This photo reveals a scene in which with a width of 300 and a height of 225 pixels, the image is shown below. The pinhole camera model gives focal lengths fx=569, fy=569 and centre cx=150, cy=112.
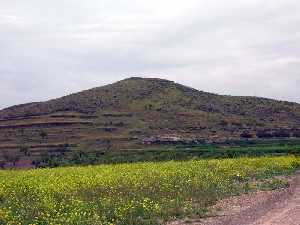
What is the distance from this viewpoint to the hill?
98.8 metres

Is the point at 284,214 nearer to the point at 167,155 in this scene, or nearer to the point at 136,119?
the point at 167,155

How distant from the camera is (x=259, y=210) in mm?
21469

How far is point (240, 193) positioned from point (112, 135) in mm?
78000

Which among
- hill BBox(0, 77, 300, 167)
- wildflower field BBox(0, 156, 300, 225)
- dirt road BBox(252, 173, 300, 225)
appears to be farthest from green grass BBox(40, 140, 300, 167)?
dirt road BBox(252, 173, 300, 225)

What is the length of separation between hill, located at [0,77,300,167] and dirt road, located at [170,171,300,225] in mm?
61586

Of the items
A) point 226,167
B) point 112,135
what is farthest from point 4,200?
point 112,135

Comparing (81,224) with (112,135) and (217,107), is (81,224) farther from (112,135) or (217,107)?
(217,107)

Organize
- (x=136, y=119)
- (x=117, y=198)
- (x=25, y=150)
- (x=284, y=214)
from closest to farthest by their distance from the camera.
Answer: (x=284, y=214), (x=117, y=198), (x=25, y=150), (x=136, y=119)

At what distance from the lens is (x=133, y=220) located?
17719 millimetres

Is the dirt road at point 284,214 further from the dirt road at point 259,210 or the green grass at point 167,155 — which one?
the green grass at point 167,155

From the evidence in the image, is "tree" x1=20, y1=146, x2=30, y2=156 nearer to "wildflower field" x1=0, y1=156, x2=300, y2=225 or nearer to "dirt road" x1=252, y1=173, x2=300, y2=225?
"wildflower field" x1=0, y1=156, x2=300, y2=225

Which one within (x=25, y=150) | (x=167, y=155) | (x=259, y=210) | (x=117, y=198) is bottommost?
(x=259, y=210)

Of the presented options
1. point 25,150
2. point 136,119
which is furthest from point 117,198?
point 136,119

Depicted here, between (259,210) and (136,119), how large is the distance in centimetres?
9437
